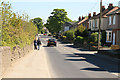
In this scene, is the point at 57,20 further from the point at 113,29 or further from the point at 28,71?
the point at 28,71

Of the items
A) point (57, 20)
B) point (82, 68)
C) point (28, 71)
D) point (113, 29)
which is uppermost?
point (57, 20)

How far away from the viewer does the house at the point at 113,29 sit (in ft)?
127

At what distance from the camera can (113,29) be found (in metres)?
40.8

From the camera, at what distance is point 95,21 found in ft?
180

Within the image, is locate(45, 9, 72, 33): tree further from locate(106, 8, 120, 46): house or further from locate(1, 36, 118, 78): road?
locate(1, 36, 118, 78): road

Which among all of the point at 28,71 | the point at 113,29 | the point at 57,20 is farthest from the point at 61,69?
the point at 57,20

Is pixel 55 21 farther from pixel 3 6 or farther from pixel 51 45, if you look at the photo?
pixel 3 6

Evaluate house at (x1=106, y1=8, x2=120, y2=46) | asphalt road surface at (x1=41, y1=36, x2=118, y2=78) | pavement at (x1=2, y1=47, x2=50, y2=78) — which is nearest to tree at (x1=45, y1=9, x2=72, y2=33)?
house at (x1=106, y1=8, x2=120, y2=46)

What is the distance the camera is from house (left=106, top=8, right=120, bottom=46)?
38.8m

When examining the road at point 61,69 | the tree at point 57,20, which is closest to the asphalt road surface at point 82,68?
the road at point 61,69

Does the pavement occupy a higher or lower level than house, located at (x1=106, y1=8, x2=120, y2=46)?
lower

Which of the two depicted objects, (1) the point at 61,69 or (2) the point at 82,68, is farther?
(2) the point at 82,68

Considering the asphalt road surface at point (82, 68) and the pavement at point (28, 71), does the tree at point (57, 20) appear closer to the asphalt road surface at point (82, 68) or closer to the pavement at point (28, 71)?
the asphalt road surface at point (82, 68)

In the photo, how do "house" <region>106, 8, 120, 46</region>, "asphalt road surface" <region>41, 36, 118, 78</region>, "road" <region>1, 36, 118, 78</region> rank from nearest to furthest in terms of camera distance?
"road" <region>1, 36, 118, 78</region>
"asphalt road surface" <region>41, 36, 118, 78</region>
"house" <region>106, 8, 120, 46</region>
